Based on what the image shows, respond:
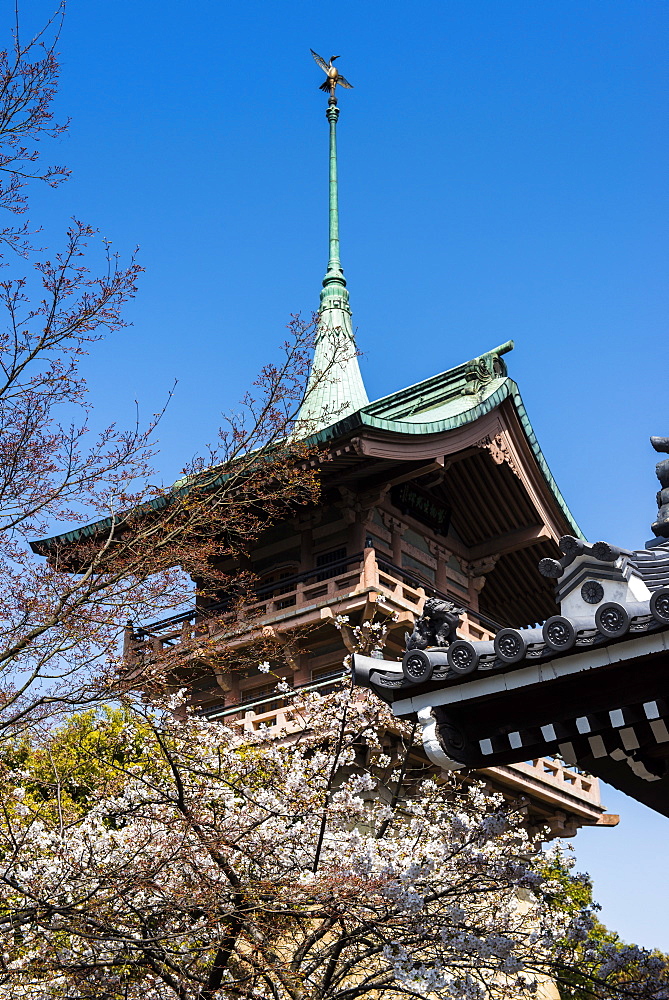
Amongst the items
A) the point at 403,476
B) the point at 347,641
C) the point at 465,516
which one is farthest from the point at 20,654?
the point at 465,516

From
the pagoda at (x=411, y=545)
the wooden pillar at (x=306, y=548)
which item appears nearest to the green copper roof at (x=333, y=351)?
the pagoda at (x=411, y=545)

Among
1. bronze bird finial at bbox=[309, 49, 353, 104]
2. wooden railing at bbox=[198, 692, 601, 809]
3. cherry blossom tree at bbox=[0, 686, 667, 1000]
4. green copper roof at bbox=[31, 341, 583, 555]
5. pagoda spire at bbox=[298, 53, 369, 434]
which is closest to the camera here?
cherry blossom tree at bbox=[0, 686, 667, 1000]

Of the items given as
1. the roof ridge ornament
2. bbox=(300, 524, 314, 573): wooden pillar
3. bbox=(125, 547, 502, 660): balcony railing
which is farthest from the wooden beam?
the roof ridge ornament

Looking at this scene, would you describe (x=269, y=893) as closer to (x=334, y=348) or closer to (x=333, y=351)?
(x=333, y=351)

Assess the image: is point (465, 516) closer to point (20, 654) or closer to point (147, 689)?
point (147, 689)

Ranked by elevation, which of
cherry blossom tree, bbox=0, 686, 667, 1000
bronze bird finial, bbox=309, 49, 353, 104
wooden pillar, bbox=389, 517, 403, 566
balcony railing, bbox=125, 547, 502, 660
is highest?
bronze bird finial, bbox=309, 49, 353, 104

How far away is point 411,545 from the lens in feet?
69.4

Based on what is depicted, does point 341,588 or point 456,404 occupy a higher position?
point 456,404

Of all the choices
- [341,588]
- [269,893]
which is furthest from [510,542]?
[269,893]

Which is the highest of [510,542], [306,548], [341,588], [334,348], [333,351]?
[334,348]

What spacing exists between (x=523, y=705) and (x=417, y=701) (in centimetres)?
84

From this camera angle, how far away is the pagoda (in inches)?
724

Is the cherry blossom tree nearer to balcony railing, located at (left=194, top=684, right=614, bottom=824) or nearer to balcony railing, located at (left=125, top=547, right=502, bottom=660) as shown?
balcony railing, located at (left=194, top=684, right=614, bottom=824)

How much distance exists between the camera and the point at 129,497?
1159cm
